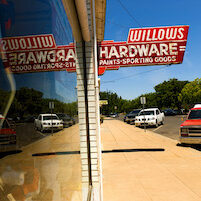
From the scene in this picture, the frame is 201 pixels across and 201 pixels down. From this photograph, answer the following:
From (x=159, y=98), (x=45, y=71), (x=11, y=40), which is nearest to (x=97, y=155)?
(x=45, y=71)

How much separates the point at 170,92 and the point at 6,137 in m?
71.4

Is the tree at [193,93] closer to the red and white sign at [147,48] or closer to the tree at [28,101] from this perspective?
the red and white sign at [147,48]

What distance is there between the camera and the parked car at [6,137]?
1.84 feet

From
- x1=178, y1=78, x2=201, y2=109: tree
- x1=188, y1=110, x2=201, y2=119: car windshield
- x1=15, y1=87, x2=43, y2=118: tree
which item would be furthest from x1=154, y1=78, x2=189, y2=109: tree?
x1=15, y1=87, x2=43, y2=118: tree

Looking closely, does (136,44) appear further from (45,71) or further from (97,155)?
(45,71)

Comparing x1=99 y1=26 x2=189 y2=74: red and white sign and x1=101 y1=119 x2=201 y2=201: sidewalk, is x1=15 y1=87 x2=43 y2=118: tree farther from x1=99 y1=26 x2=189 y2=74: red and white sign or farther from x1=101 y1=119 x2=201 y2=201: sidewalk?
x1=99 y1=26 x2=189 y2=74: red and white sign

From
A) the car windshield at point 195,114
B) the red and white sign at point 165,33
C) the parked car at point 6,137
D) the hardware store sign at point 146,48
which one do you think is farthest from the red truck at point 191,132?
the parked car at point 6,137

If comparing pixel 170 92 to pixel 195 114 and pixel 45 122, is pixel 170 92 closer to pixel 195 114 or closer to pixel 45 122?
pixel 195 114

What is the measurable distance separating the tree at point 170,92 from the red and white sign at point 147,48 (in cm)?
6155

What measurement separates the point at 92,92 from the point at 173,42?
578 cm

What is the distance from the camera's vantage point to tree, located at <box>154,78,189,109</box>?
2670 inches

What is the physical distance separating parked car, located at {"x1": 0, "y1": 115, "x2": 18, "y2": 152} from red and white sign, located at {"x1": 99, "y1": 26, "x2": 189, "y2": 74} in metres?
8.62

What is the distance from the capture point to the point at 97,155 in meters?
4.02

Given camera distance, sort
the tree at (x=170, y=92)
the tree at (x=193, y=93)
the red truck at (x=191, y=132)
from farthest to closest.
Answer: the tree at (x=170, y=92)
the tree at (x=193, y=93)
the red truck at (x=191, y=132)
